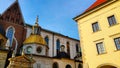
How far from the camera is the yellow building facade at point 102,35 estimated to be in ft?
49.3

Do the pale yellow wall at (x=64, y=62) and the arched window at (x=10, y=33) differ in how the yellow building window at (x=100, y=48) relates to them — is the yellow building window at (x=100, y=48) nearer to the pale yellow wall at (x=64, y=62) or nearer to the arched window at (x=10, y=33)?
the pale yellow wall at (x=64, y=62)

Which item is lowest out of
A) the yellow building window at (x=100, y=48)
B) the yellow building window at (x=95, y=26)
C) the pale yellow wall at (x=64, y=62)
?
the pale yellow wall at (x=64, y=62)

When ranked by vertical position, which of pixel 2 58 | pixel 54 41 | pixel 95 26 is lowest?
pixel 2 58

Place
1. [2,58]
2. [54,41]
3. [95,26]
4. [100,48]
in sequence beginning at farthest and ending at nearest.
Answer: [54,41], [2,58], [95,26], [100,48]

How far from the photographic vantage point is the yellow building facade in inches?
591

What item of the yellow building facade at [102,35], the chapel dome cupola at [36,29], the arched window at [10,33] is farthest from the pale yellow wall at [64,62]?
the yellow building facade at [102,35]

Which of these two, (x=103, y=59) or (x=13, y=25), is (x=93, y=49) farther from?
(x=13, y=25)

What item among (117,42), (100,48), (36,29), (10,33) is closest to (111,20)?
(117,42)

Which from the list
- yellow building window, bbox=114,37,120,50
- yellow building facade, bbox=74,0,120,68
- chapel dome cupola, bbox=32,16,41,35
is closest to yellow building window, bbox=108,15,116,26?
yellow building facade, bbox=74,0,120,68

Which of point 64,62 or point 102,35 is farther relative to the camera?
point 64,62

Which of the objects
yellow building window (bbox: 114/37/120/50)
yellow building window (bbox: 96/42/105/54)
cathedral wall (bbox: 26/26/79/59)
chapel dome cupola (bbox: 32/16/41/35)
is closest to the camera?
yellow building window (bbox: 114/37/120/50)

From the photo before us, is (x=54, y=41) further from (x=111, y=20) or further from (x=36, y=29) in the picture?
(x=111, y=20)

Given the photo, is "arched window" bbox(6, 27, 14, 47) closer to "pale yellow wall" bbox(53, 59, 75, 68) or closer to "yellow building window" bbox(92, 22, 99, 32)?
"pale yellow wall" bbox(53, 59, 75, 68)

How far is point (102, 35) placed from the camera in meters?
16.3
